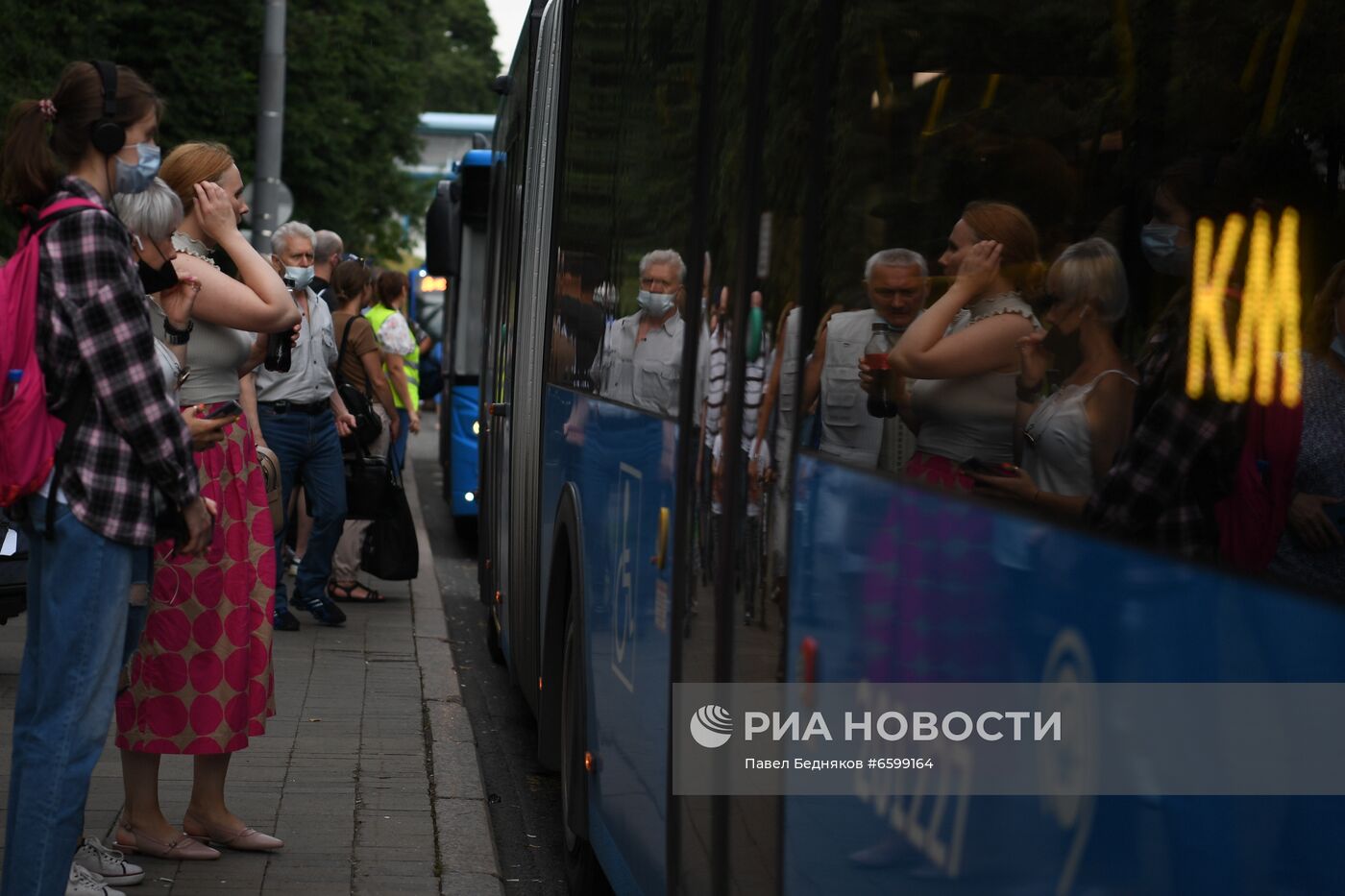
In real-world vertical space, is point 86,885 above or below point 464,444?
below

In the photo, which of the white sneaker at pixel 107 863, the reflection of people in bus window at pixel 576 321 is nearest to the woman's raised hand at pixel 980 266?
the reflection of people in bus window at pixel 576 321

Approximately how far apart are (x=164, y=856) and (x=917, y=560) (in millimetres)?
3594

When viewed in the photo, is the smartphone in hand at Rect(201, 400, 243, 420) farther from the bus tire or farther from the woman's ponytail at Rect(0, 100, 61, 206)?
the bus tire

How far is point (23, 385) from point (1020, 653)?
2.57 m

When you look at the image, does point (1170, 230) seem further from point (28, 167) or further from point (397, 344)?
point (397, 344)

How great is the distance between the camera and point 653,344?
4289 mm

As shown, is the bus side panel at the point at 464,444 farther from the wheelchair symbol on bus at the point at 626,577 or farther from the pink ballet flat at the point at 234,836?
the wheelchair symbol on bus at the point at 626,577

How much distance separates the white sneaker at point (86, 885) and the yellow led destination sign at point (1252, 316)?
3.65 m

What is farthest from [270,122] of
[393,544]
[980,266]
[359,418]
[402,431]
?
[980,266]

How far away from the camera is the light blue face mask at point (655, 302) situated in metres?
4.17

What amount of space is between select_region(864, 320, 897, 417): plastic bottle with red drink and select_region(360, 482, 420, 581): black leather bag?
8.26 meters

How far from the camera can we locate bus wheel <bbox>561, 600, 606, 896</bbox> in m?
5.27

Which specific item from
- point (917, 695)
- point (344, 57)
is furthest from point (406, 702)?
point (344, 57)

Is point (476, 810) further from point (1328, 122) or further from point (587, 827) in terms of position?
point (1328, 122)
